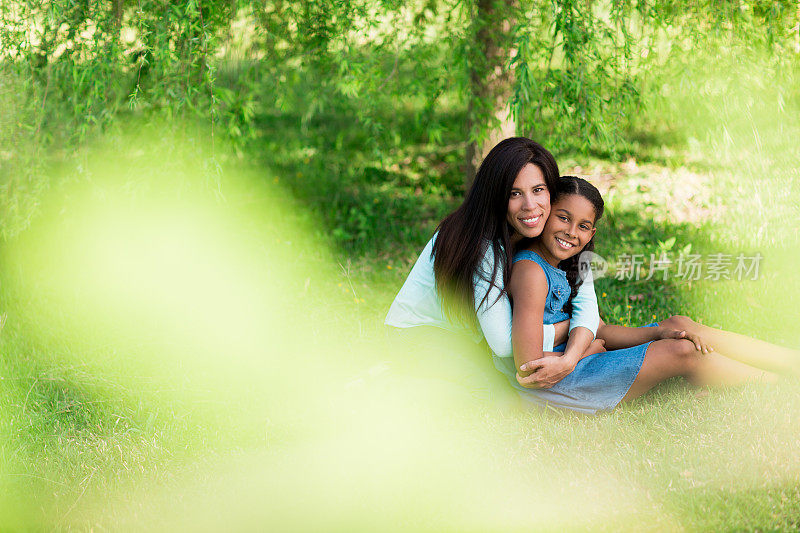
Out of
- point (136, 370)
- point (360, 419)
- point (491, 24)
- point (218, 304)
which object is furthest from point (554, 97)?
point (136, 370)

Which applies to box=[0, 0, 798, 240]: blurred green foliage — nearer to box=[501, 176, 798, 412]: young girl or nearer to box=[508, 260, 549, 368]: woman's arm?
box=[501, 176, 798, 412]: young girl

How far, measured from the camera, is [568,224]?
3.04 meters

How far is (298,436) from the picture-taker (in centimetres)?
324

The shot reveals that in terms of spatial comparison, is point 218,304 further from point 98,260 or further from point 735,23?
point 735,23

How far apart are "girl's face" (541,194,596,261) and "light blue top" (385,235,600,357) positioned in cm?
26

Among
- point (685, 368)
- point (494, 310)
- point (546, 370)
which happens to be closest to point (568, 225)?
point (494, 310)

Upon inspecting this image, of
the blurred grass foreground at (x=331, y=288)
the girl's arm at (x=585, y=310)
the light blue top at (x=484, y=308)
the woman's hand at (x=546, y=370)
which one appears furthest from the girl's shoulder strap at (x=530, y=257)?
the blurred grass foreground at (x=331, y=288)

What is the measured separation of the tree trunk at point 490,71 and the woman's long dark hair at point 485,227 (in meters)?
1.64

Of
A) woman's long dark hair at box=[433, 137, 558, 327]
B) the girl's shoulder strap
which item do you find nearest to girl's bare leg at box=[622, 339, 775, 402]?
the girl's shoulder strap

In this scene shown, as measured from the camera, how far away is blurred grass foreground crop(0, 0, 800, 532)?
2.80 metres

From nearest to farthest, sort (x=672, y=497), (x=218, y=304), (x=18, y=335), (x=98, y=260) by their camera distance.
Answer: (x=672, y=497)
(x=18, y=335)
(x=218, y=304)
(x=98, y=260)

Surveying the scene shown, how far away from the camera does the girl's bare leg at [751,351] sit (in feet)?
10.4

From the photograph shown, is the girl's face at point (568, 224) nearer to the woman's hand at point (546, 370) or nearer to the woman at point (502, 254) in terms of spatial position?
the woman at point (502, 254)

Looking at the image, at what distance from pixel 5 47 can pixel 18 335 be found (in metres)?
1.57
